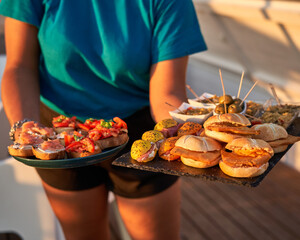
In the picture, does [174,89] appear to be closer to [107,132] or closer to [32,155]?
[107,132]

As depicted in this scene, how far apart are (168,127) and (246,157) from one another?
304 mm

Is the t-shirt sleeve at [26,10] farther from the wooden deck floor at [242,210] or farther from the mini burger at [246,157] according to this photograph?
the wooden deck floor at [242,210]

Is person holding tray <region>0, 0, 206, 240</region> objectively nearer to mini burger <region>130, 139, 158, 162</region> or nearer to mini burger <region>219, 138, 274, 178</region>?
mini burger <region>130, 139, 158, 162</region>

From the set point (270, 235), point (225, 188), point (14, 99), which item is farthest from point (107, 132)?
point (225, 188)

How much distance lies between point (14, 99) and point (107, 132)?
46cm

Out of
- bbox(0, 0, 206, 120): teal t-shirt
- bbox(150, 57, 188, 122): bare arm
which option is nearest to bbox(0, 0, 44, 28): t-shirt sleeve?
bbox(0, 0, 206, 120): teal t-shirt

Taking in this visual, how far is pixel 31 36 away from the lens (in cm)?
160

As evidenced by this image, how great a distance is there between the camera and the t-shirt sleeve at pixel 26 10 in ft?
5.03

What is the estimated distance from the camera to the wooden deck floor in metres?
2.92

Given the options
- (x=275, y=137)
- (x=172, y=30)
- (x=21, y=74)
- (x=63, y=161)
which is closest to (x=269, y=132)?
(x=275, y=137)

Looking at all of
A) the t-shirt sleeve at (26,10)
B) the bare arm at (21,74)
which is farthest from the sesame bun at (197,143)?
the t-shirt sleeve at (26,10)

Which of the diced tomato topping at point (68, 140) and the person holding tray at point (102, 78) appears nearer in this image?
the diced tomato topping at point (68, 140)

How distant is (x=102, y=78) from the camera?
5.18 feet

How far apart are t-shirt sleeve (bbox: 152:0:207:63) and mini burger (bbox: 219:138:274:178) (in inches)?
19.5
